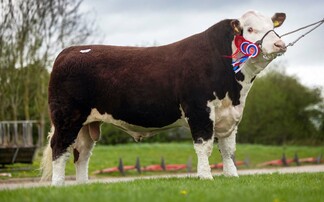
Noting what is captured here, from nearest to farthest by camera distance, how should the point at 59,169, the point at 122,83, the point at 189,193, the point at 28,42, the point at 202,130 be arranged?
the point at 189,193 → the point at 202,130 → the point at 122,83 → the point at 59,169 → the point at 28,42

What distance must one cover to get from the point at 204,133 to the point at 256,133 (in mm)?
40445

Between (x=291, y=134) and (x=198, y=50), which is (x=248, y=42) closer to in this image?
(x=198, y=50)

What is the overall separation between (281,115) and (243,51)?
1584 inches

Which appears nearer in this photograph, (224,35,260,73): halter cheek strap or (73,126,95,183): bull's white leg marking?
(224,35,260,73): halter cheek strap

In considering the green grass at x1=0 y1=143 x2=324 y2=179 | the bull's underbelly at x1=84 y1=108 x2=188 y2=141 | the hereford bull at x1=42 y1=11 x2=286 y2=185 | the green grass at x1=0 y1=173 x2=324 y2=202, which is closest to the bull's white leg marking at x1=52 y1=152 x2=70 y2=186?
the hereford bull at x1=42 y1=11 x2=286 y2=185

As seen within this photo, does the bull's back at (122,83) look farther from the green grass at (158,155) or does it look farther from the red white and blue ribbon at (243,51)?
the green grass at (158,155)

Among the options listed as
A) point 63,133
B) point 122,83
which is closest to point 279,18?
point 122,83

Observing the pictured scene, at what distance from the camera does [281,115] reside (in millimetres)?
48656

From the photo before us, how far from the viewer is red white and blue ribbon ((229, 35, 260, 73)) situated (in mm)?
9398

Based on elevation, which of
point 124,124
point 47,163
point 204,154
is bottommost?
point 47,163

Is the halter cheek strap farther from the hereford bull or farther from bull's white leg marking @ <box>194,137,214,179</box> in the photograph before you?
bull's white leg marking @ <box>194,137,214,179</box>

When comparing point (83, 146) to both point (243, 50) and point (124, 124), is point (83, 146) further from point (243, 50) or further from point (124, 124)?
point (243, 50)

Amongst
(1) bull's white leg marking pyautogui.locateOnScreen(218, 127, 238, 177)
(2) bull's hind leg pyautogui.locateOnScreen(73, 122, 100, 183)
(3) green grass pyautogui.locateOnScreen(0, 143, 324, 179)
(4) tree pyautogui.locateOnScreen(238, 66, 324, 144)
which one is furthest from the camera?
(4) tree pyautogui.locateOnScreen(238, 66, 324, 144)

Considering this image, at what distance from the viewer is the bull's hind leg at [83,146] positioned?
1012 centimetres
